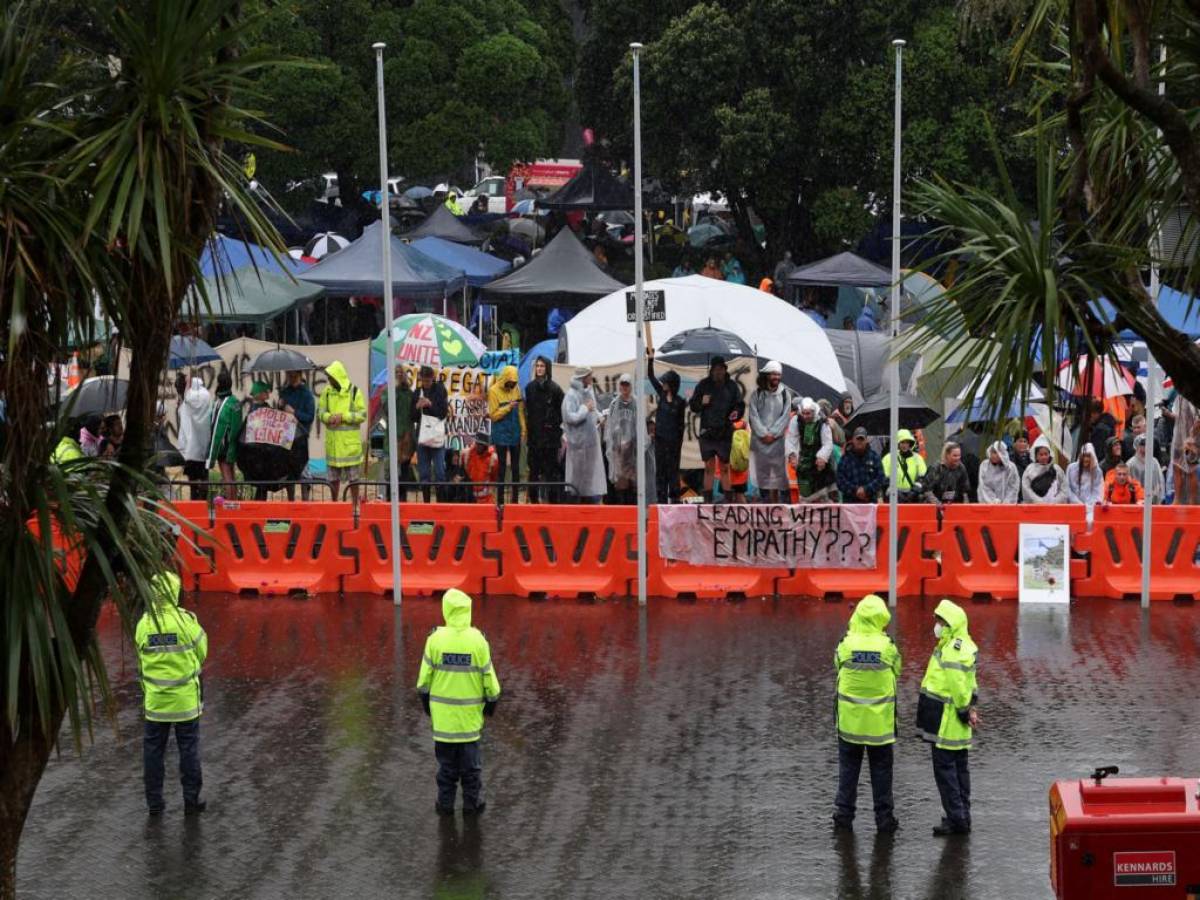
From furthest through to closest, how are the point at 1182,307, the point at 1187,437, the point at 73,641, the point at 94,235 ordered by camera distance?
the point at 1182,307 < the point at 1187,437 < the point at 73,641 < the point at 94,235

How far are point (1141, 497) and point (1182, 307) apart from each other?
20.7 ft

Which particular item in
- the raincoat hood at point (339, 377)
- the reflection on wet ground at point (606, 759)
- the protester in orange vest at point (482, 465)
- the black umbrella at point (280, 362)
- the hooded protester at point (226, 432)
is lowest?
the reflection on wet ground at point (606, 759)

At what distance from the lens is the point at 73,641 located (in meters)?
7.84

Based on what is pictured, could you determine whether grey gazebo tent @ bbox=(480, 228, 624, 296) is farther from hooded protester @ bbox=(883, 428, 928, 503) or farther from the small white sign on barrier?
the small white sign on barrier

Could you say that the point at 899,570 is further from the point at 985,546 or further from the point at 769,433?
the point at 769,433

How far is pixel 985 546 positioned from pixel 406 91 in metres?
25.1

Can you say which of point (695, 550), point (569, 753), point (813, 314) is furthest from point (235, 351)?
point (569, 753)

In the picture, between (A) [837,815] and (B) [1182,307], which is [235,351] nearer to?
(B) [1182,307]

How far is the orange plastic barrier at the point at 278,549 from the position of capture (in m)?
20.6

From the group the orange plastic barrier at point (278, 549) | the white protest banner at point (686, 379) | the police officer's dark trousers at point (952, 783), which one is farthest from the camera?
the white protest banner at point (686, 379)

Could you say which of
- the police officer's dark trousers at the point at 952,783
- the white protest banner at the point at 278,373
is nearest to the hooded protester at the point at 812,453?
the white protest banner at the point at 278,373

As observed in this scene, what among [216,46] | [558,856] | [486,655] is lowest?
[558,856]

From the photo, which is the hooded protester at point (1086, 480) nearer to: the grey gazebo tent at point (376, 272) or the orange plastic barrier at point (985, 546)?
the orange plastic barrier at point (985, 546)

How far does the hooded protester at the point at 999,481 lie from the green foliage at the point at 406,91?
2309cm
